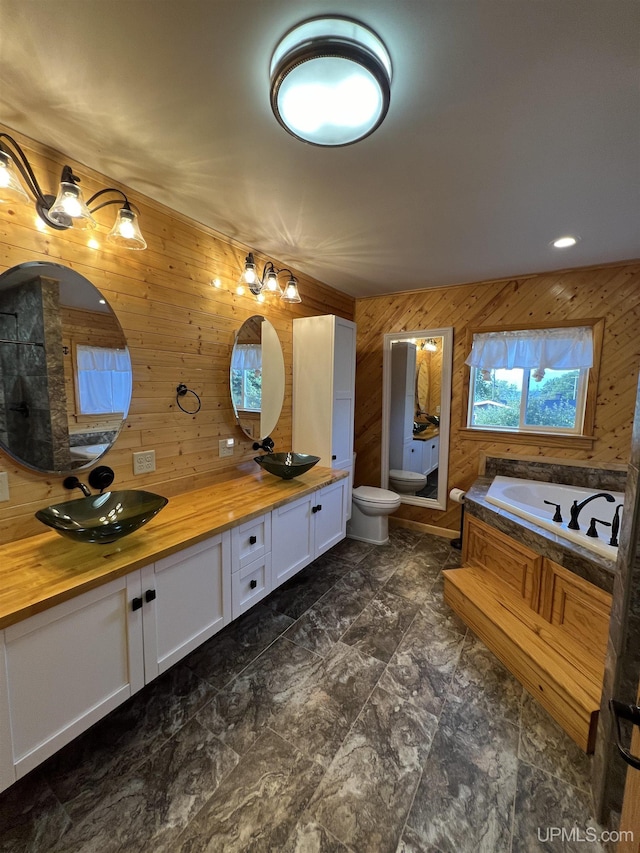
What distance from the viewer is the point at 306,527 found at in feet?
7.76

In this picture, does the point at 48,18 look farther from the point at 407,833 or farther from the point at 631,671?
the point at 407,833

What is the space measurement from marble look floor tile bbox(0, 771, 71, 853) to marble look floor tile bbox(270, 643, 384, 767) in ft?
2.64

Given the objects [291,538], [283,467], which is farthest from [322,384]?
[291,538]

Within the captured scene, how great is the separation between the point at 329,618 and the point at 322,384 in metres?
1.80

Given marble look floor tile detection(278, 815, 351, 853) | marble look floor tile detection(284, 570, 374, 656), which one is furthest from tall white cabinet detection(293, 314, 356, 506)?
marble look floor tile detection(278, 815, 351, 853)

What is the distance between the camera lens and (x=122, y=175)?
5.40 feet

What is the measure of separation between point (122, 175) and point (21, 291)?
Result: 0.77m

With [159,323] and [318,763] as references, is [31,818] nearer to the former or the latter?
[318,763]

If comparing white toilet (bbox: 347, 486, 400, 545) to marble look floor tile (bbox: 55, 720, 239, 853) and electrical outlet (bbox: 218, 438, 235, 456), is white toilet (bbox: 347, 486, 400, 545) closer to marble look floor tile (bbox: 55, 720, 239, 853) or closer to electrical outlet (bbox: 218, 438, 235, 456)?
electrical outlet (bbox: 218, 438, 235, 456)

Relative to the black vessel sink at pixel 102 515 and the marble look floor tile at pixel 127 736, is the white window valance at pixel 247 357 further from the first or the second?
the marble look floor tile at pixel 127 736

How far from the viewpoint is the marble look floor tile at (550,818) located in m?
1.13

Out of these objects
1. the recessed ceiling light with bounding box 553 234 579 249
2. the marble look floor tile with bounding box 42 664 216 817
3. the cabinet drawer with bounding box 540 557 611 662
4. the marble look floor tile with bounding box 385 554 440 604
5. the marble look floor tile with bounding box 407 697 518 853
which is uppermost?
the recessed ceiling light with bounding box 553 234 579 249

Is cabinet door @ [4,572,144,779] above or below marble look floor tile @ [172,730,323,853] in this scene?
above

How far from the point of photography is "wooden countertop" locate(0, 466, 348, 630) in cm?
107
